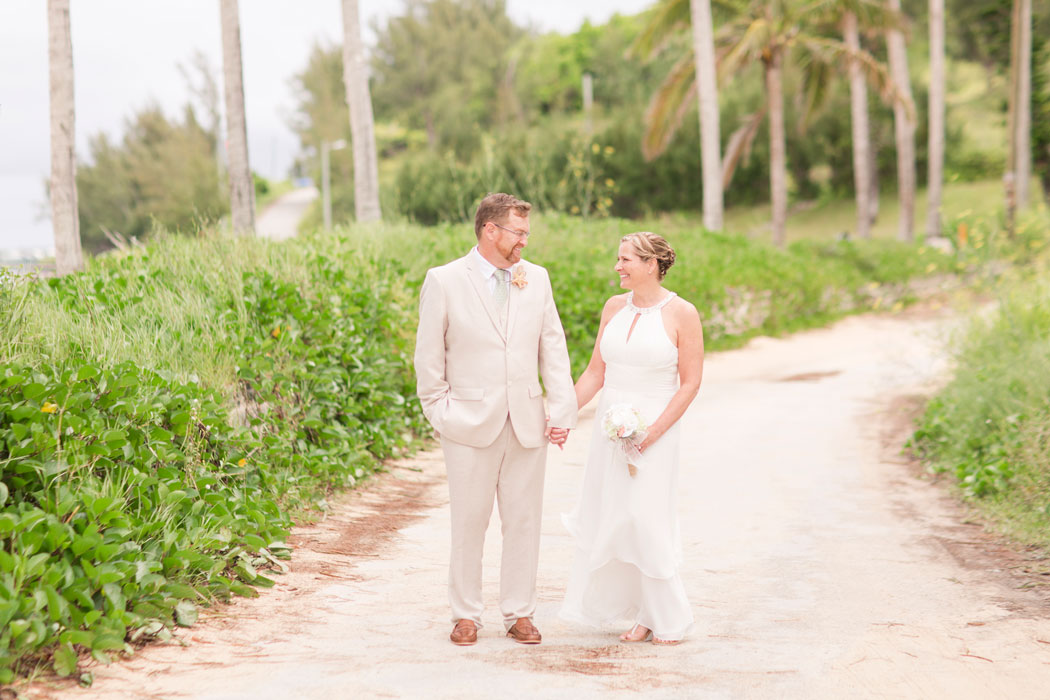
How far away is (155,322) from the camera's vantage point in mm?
7680

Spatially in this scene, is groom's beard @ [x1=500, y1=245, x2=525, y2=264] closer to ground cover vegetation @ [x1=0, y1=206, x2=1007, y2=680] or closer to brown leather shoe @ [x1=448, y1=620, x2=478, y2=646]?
brown leather shoe @ [x1=448, y1=620, x2=478, y2=646]

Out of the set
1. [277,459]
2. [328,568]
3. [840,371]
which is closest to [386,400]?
[277,459]

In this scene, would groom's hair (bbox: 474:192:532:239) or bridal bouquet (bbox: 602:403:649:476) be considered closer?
groom's hair (bbox: 474:192:532:239)

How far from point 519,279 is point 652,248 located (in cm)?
70

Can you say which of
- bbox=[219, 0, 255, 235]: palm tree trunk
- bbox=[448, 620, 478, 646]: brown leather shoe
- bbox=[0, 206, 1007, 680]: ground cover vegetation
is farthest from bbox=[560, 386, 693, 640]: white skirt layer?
bbox=[219, 0, 255, 235]: palm tree trunk

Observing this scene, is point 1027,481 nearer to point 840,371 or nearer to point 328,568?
point 328,568

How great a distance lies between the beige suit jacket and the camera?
4.65 m

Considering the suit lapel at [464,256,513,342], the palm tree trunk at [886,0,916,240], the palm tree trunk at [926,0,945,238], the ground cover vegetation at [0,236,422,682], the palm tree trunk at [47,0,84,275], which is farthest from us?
the palm tree trunk at [926,0,945,238]

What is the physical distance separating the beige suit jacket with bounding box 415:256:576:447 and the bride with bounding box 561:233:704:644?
44 cm

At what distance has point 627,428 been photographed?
4.82 m

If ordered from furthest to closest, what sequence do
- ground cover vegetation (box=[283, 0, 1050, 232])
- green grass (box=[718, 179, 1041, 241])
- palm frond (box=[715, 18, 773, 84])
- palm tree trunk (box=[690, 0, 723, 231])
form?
ground cover vegetation (box=[283, 0, 1050, 232]) → green grass (box=[718, 179, 1041, 241]) → palm frond (box=[715, 18, 773, 84]) → palm tree trunk (box=[690, 0, 723, 231])

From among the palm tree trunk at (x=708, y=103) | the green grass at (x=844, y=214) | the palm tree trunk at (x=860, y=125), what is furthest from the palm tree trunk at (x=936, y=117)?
the palm tree trunk at (x=708, y=103)

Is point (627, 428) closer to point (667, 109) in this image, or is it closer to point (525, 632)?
point (525, 632)

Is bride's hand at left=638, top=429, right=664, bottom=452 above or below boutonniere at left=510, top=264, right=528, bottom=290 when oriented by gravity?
below
